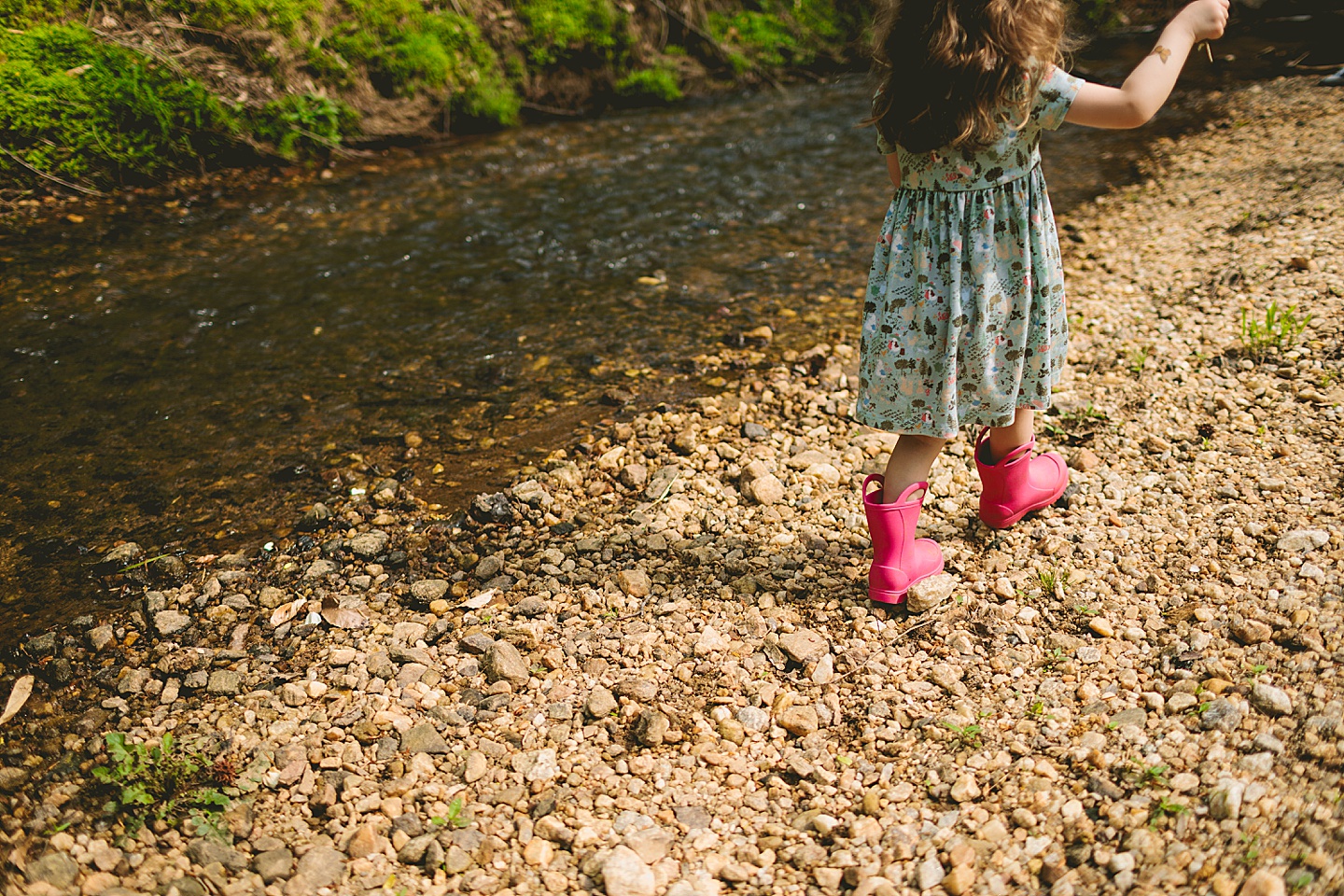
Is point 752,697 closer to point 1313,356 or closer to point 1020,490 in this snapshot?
point 1020,490

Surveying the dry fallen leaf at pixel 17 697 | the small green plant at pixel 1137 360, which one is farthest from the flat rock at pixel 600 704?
the small green plant at pixel 1137 360

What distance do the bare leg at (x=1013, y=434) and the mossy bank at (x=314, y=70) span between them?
261 inches

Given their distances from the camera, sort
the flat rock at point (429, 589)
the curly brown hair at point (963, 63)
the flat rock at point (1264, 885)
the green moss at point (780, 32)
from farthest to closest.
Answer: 1. the green moss at point (780, 32)
2. the flat rock at point (429, 589)
3. the curly brown hair at point (963, 63)
4. the flat rock at point (1264, 885)

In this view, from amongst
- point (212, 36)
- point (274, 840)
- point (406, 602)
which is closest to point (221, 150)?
point (212, 36)

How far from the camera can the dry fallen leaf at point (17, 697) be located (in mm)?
2607

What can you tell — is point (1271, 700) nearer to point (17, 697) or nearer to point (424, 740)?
point (424, 740)

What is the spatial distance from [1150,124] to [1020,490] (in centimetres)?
660

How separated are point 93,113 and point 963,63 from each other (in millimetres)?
6838

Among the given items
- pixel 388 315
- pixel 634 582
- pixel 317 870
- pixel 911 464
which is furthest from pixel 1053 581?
pixel 388 315

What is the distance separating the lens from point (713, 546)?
326 cm

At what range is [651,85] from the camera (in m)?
9.20

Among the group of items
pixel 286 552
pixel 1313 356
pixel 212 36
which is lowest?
pixel 286 552

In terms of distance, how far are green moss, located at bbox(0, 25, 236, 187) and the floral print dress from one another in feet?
21.2

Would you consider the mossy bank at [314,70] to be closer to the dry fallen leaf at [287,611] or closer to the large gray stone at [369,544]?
the large gray stone at [369,544]
